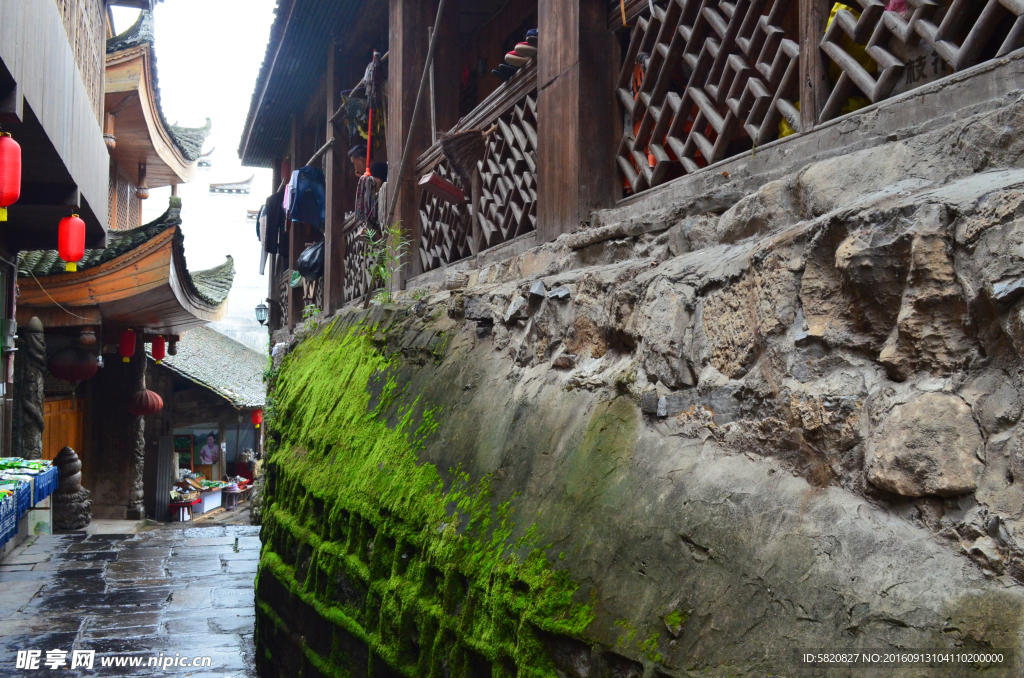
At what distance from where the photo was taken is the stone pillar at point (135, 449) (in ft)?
54.7

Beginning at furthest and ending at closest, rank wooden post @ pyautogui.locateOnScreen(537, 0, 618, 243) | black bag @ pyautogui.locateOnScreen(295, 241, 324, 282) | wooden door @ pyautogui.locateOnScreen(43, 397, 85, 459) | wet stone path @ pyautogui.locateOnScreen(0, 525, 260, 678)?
wooden door @ pyautogui.locateOnScreen(43, 397, 85, 459), black bag @ pyautogui.locateOnScreen(295, 241, 324, 282), wet stone path @ pyautogui.locateOnScreen(0, 525, 260, 678), wooden post @ pyautogui.locateOnScreen(537, 0, 618, 243)

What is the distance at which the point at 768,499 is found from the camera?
1.95m

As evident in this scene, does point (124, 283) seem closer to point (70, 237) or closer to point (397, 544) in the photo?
point (70, 237)

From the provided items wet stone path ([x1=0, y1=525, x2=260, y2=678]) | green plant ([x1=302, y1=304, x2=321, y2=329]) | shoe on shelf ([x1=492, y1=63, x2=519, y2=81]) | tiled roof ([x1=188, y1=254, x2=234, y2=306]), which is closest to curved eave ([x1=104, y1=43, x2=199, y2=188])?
tiled roof ([x1=188, y1=254, x2=234, y2=306])

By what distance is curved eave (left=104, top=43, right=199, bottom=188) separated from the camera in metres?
14.4

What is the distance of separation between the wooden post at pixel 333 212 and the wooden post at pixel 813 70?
7.32 metres

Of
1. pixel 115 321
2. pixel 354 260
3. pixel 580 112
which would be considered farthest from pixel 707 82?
pixel 115 321

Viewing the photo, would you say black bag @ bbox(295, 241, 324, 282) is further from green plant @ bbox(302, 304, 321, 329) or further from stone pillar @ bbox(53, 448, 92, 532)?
Answer: stone pillar @ bbox(53, 448, 92, 532)

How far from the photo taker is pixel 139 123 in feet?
52.9

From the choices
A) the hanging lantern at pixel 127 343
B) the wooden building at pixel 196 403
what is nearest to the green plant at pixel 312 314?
the hanging lantern at pixel 127 343

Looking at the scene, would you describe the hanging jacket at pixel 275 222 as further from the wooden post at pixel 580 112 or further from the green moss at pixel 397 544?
the wooden post at pixel 580 112

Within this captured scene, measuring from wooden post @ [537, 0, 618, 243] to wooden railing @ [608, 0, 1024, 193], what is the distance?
10 cm

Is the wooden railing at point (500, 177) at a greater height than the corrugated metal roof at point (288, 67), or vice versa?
the corrugated metal roof at point (288, 67)

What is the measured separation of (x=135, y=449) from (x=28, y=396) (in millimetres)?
5131
